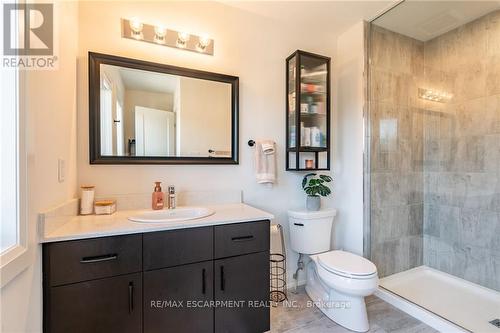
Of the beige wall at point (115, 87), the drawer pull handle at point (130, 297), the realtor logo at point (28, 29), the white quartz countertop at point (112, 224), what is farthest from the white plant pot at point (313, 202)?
the realtor logo at point (28, 29)

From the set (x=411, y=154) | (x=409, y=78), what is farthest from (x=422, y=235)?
(x=409, y=78)

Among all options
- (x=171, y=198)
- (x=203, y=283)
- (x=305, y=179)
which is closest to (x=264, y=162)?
(x=305, y=179)

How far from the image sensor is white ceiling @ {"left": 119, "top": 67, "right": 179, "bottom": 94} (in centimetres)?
165

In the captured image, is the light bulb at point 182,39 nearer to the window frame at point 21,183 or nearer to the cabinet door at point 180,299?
the window frame at point 21,183

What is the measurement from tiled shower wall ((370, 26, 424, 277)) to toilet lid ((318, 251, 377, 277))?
56cm

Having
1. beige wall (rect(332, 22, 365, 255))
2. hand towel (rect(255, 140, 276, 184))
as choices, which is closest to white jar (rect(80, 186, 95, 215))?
hand towel (rect(255, 140, 276, 184))

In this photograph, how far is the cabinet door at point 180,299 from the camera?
1.26 m

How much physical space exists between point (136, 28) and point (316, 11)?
1.48m

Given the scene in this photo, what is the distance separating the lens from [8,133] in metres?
0.86

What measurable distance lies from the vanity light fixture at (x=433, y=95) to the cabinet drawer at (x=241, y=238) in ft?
7.40

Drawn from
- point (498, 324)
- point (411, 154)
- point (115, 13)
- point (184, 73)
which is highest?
point (115, 13)

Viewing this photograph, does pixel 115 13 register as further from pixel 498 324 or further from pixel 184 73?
pixel 498 324

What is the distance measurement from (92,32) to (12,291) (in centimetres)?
153

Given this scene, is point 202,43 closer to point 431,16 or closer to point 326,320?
point 431,16
